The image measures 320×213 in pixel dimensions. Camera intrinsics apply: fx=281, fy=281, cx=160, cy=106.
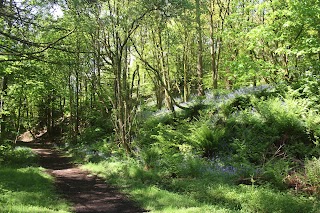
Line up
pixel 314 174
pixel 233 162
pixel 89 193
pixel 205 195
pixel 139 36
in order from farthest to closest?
1. pixel 139 36
2. pixel 233 162
3. pixel 89 193
4. pixel 205 195
5. pixel 314 174

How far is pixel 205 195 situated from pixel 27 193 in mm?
4897

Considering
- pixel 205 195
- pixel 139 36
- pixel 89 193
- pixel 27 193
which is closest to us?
pixel 205 195

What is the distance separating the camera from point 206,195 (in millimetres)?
7199

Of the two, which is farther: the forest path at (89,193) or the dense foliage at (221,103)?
the dense foliage at (221,103)

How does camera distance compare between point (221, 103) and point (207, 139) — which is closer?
point (207, 139)

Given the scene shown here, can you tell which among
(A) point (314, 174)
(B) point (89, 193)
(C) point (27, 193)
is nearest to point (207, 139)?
(A) point (314, 174)

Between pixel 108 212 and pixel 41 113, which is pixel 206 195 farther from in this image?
pixel 41 113

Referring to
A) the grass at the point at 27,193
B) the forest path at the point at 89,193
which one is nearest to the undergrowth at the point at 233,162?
the forest path at the point at 89,193

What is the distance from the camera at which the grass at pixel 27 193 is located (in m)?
6.38

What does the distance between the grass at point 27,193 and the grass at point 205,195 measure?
2.08 metres

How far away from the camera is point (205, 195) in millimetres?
7207

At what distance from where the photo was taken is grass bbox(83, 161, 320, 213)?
5855mm

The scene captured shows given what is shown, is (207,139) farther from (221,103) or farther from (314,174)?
(314,174)

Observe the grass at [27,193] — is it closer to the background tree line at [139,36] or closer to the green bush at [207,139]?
the background tree line at [139,36]
